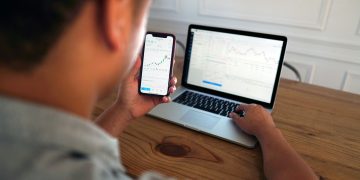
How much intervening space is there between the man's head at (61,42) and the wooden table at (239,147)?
1.01 ft

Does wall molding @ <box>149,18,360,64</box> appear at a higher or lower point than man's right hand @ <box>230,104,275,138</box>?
higher

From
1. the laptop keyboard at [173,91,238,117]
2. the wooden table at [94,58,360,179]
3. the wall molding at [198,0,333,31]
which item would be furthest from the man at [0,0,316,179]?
the wall molding at [198,0,333,31]

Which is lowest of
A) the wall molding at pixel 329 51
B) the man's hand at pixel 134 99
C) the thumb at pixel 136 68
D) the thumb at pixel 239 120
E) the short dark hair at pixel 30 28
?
the thumb at pixel 239 120

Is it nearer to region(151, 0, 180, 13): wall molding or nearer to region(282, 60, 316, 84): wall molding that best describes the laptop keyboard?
region(282, 60, 316, 84): wall molding

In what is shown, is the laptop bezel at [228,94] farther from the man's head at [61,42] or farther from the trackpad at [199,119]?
the man's head at [61,42]

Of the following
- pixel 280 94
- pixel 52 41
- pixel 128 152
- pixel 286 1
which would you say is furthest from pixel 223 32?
pixel 286 1

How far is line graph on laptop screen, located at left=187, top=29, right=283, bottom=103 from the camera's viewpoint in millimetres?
882

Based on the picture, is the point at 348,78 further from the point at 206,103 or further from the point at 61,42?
the point at 61,42

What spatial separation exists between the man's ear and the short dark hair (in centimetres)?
3

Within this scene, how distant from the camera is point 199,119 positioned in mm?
791

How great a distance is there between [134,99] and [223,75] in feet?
1.08

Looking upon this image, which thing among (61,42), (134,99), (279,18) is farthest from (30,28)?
(279,18)

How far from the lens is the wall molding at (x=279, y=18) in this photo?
1.54m

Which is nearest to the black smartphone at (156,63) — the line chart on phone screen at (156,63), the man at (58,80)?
the line chart on phone screen at (156,63)
